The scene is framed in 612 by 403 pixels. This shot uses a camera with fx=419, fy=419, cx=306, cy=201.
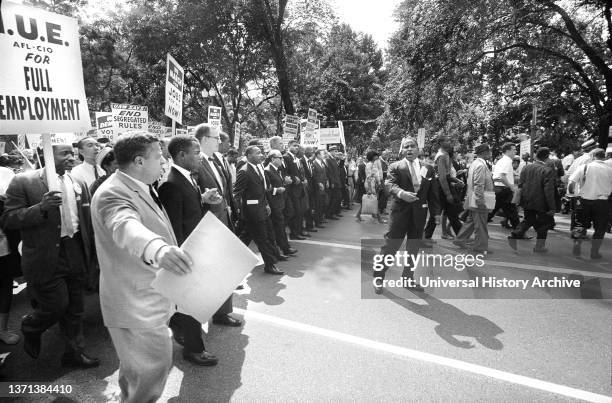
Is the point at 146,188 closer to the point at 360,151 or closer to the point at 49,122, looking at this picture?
the point at 49,122

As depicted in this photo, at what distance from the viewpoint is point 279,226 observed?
736cm

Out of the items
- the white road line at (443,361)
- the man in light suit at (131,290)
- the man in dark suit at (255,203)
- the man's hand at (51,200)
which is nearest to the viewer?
the man in light suit at (131,290)

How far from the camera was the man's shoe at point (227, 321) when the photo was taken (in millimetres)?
4457

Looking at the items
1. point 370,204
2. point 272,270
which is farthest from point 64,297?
point 370,204

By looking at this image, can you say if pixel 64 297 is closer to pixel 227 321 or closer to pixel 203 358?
pixel 203 358

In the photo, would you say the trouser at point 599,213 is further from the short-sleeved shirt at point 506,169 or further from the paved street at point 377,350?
the paved street at point 377,350

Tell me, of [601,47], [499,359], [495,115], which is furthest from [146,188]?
[495,115]

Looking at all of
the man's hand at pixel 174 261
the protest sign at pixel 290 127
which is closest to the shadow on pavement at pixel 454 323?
the man's hand at pixel 174 261

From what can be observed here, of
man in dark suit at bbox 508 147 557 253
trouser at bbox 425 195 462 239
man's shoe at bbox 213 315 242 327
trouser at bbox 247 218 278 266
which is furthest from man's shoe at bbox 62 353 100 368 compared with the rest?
man in dark suit at bbox 508 147 557 253

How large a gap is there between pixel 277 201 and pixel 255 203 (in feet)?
3.88

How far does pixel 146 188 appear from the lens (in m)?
2.49

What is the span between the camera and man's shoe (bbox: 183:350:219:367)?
3580 millimetres

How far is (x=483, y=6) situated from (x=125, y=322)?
44.2 feet

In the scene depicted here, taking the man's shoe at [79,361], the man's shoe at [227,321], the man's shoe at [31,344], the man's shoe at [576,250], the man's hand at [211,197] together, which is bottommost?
the man's shoe at [576,250]
